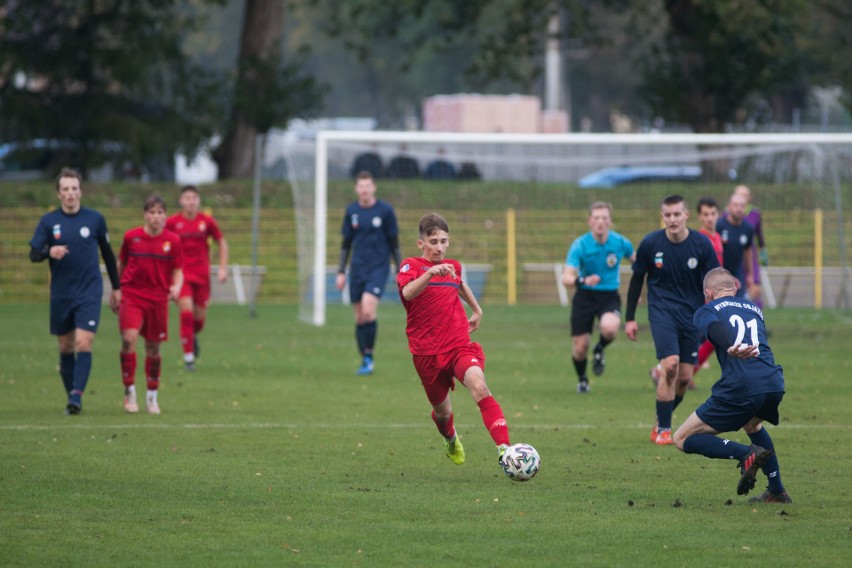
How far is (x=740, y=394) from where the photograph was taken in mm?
8133

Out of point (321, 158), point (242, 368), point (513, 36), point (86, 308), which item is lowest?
point (242, 368)

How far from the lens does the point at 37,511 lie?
8.17 m

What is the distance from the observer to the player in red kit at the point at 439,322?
9000 mm

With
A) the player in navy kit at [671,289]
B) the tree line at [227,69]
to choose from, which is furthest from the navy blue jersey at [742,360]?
the tree line at [227,69]

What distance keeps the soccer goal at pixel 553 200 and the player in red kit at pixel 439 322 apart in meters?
15.0

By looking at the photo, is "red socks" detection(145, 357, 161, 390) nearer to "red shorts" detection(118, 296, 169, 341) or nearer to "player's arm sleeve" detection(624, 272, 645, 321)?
"red shorts" detection(118, 296, 169, 341)

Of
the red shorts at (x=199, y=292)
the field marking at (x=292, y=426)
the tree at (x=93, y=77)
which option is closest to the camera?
the field marking at (x=292, y=426)

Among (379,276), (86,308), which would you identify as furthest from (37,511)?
(379,276)

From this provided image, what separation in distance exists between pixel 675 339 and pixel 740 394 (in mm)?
2997

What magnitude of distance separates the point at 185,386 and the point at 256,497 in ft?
22.7

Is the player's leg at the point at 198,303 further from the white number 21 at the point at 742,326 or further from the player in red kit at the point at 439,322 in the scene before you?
the white number 21 at the point at 742,326

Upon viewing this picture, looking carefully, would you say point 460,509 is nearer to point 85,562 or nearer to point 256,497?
point 256,497

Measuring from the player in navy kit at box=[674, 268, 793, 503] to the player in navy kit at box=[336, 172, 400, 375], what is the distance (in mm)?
8562

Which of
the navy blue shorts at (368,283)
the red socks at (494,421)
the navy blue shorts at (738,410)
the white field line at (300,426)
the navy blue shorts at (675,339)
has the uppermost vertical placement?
the navy blue shorts at (368,283)
